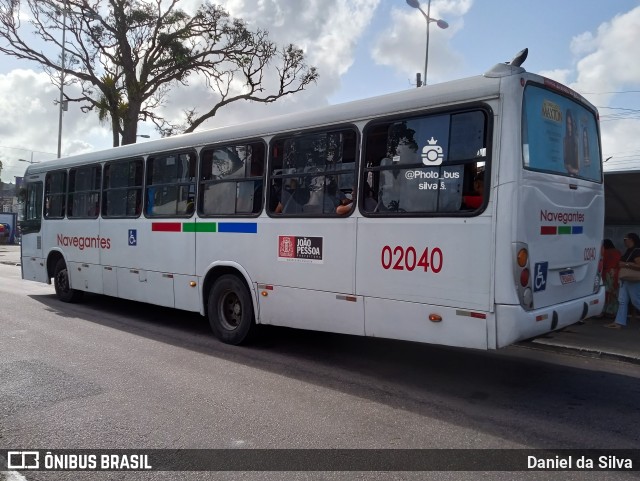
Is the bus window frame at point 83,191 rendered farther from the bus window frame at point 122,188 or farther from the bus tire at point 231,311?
the bus tire at point 231,311

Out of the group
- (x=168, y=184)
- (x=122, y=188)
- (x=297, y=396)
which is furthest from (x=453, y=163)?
(x=122, y=188)

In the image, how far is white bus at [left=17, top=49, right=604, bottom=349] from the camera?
193 inches

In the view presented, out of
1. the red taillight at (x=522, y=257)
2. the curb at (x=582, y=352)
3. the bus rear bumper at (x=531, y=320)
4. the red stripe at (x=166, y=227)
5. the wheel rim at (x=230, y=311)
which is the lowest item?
the curb at (x=582, y=352)

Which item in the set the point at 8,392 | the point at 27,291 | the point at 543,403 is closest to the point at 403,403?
the point at 543,403

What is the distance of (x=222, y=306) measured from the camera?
7.64 m

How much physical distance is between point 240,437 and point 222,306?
3513 millimetres

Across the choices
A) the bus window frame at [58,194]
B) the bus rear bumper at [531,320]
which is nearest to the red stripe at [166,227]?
the bus window frame at [58,194]

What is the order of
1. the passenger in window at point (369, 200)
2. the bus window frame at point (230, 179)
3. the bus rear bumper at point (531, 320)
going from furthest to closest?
1. the bus window frame at point (230, 179)
2. the passenger in window at point (369, 200)
3. the bus rear bumper at point (531, 320)

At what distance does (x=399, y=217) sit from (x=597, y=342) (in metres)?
4.18

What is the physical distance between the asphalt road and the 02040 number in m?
1.30

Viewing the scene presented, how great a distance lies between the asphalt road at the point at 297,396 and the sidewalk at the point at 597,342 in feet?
0.55

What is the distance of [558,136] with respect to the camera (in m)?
5.52

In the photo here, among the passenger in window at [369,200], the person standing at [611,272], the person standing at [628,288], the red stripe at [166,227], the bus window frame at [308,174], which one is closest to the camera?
the passenger in window at [369,200]

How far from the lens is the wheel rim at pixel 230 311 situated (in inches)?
297
